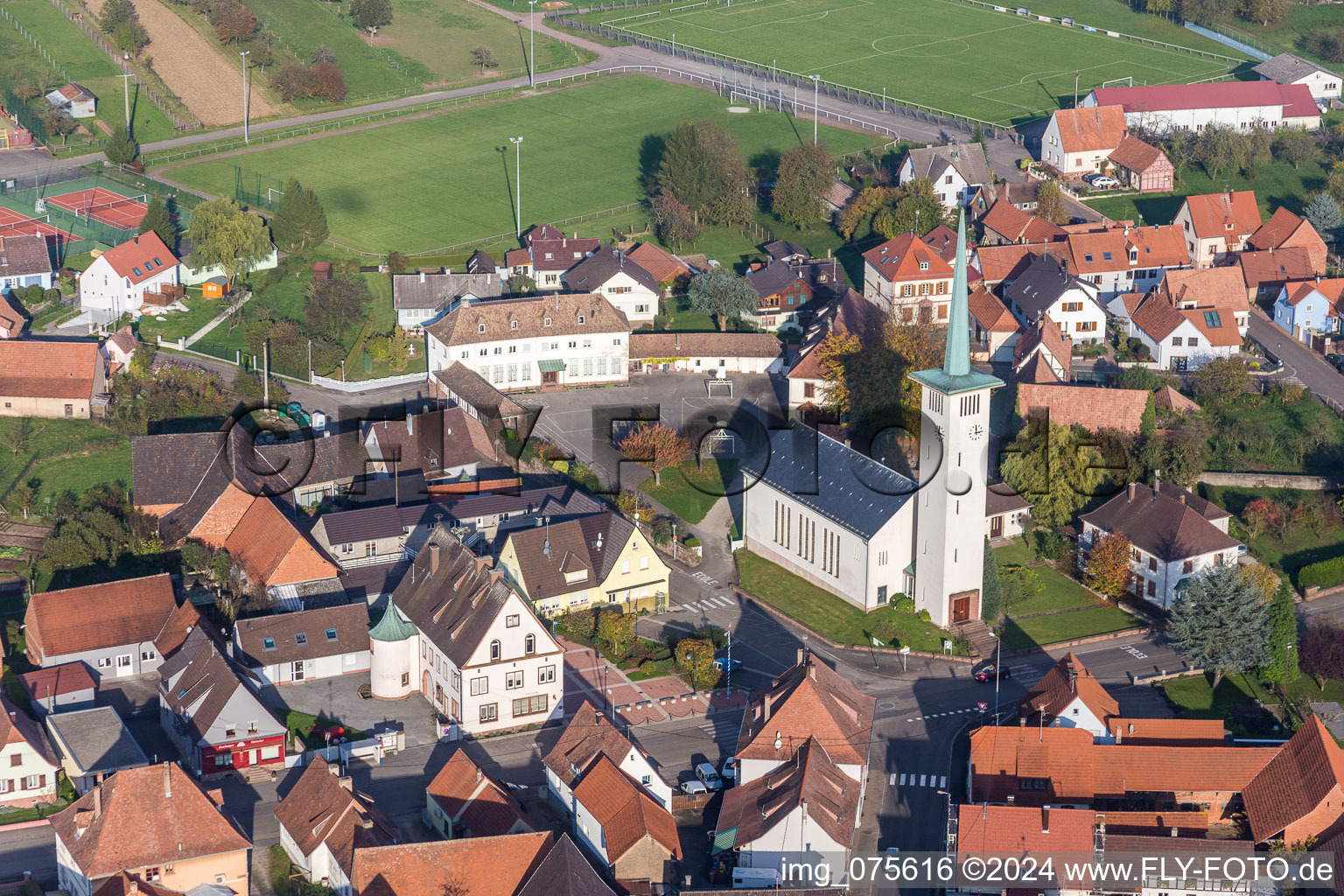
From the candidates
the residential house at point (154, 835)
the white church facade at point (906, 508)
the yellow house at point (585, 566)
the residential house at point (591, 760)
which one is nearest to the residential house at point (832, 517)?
the white church facade at point (906, 508)

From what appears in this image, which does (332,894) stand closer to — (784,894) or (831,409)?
(784,894)

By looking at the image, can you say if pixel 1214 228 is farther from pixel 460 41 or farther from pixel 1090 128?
pixel 460 41

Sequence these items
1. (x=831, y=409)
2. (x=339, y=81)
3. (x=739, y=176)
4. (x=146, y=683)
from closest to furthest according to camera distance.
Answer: (x=146, y=683), (x=831, y=409), (x=739, y=176), (x=339, y=81)

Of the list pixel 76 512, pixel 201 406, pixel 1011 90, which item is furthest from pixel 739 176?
pixel 76 512

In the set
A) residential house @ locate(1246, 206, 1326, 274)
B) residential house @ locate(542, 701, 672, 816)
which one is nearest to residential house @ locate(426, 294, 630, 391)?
residential house @ locate(542, 701, 672, 816)

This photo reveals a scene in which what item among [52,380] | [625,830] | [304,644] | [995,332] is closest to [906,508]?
[625,830]

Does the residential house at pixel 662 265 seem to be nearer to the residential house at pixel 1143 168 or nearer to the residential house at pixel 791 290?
the residential house at pixel 791 290

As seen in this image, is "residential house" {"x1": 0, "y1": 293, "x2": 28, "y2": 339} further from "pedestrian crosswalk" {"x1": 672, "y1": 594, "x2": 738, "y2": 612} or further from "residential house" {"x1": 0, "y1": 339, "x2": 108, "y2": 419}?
"pedestrian crosswalk" {"x1": 672, "y1": 594, "x2": 738, "y2": 612}
